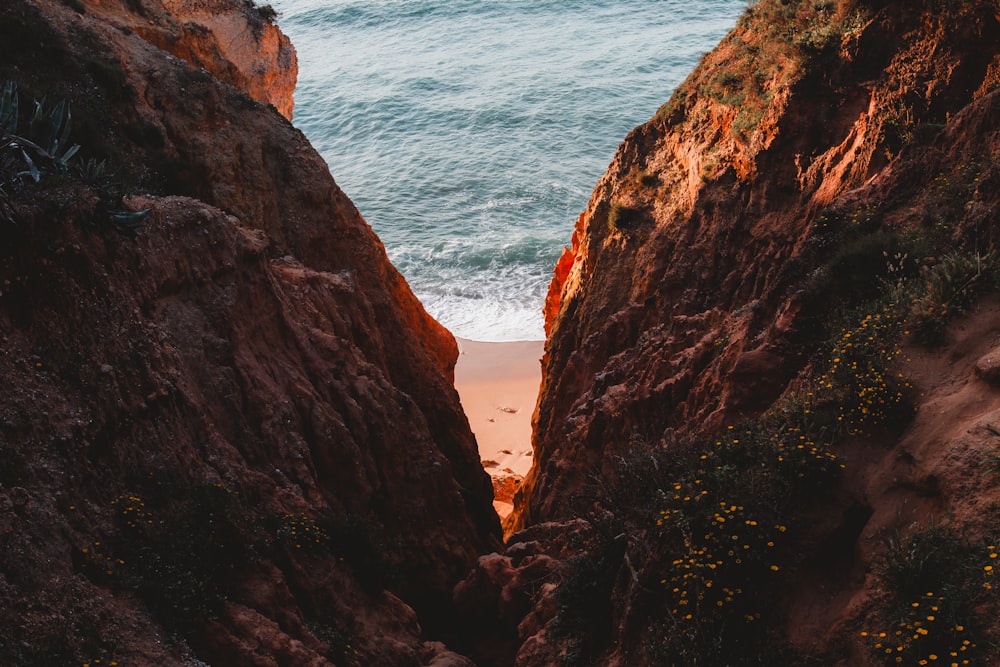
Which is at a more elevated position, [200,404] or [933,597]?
[200,404]

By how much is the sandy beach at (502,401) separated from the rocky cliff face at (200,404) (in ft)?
14.2

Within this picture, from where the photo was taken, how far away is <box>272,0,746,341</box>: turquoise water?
31203 mm

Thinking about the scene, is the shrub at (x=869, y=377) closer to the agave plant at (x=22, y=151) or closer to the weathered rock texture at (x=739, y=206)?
the weathered rock texture at (x=739, y=206)

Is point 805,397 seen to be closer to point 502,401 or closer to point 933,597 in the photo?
point 933,597

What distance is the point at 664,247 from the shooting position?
15781 mm

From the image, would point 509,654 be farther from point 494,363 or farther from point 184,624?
point 494,363

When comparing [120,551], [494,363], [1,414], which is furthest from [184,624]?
[494,363]

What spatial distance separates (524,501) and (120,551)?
984cm

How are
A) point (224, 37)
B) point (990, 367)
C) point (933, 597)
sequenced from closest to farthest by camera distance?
point (933, 597) → point (990, 367) → point (224, 37)

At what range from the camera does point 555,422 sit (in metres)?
16.6

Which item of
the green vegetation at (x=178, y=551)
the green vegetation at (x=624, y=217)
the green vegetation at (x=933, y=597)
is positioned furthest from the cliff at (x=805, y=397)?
the green vegetation at (x=178, y=551)

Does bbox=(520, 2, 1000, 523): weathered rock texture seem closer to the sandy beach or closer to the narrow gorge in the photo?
the narrow gorge

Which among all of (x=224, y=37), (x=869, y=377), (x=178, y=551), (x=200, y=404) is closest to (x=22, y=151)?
(x=200, y=404)

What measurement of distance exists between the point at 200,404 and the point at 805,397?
715 cm
